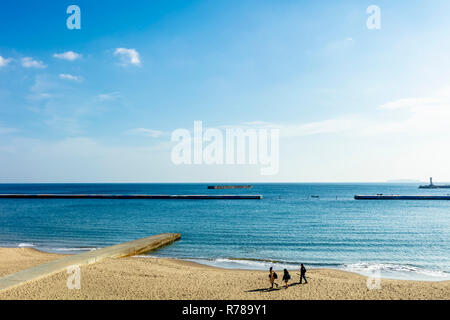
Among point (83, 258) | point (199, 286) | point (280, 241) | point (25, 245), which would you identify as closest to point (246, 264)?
point (199, 286)

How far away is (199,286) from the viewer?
53.7 ft

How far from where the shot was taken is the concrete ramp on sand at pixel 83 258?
15.9 meters

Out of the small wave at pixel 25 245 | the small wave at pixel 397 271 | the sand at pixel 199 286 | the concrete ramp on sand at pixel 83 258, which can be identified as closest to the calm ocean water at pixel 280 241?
the small wave at pixel 397 271

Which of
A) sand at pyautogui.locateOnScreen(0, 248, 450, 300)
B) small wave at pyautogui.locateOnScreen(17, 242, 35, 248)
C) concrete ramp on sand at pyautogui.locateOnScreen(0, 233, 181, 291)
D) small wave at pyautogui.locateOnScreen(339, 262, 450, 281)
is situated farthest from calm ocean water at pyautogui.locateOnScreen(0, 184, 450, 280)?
sand at pyautogui.locateOnScreen(0, 248, 450, 300)

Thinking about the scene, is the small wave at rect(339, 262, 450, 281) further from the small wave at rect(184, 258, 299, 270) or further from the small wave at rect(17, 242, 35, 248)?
the small wave at rect(17, 242, 35, 248)

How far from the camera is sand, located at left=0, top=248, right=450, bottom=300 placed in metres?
14.6

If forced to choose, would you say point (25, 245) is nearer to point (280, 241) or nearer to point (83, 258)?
point (83, 258)

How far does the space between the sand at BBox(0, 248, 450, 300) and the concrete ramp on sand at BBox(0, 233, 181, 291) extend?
68cm

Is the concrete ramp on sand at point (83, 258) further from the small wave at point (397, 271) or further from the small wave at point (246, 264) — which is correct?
the small wave at point (397, 271)
